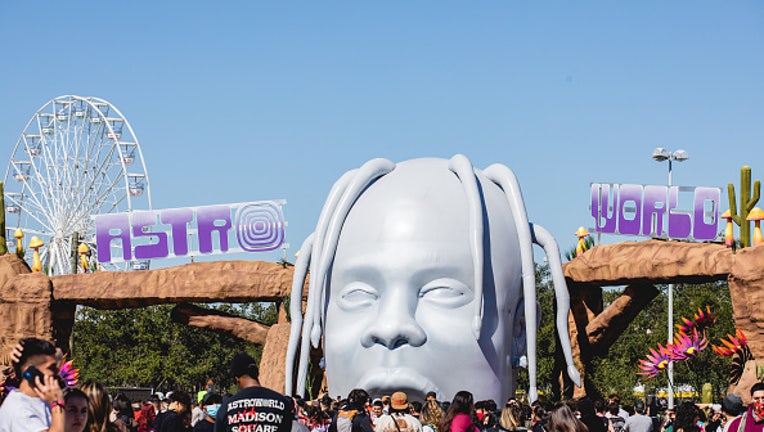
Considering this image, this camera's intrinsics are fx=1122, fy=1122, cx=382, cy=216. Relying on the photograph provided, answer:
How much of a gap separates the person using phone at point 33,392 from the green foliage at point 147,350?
134ft

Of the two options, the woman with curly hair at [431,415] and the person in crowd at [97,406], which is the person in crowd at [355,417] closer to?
the woman with curly hair at [431,415]

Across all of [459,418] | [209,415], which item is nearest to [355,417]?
[209,415]

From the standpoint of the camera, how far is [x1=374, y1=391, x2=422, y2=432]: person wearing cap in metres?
8.20

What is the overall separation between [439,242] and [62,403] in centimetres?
1208

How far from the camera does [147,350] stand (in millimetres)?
46969

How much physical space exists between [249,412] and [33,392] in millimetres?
1520

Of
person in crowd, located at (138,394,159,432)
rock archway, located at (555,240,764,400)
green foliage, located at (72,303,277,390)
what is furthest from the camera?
green foliage, located at (72,303,277,390)

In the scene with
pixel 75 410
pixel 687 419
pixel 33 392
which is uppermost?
pixel 33 392

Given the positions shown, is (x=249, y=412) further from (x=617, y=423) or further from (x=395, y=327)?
(x=395, y=327)

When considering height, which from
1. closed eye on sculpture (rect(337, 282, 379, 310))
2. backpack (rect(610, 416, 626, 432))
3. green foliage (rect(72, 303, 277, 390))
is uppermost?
closed eye on sculpture (rect(337, 282, 379, 310))

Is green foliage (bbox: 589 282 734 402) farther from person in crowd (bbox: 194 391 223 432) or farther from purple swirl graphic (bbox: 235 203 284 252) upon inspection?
person in crowd (bbox: 194 391 223 432)

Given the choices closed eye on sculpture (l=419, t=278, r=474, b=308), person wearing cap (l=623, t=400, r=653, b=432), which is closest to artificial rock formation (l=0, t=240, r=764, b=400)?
closed eye on sculpture (l=419, t=278, r=474, b=308)

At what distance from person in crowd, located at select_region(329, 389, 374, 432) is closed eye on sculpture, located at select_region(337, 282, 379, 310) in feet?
Result: 21.3

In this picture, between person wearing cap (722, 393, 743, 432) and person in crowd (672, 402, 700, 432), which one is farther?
person in crowd (672, 402, 700, 432)
